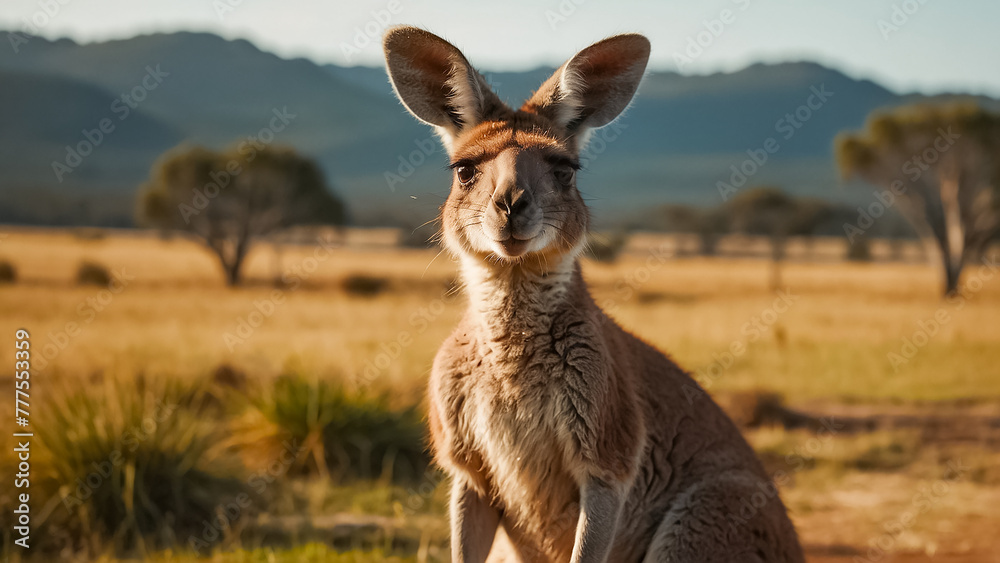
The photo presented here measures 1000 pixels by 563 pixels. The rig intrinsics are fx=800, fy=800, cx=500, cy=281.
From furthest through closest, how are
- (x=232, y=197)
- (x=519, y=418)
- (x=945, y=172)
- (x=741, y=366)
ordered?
(x=232, y=197) → (x=945, y=172) → (x=741, y=366) → (x=519, y=418)

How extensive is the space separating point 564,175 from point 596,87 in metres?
0.62

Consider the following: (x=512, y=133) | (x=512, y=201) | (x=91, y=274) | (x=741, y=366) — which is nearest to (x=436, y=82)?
(x=512, y=133)

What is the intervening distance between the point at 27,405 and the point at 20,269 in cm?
2835

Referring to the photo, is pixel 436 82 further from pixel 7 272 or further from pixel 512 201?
pixel 7 272

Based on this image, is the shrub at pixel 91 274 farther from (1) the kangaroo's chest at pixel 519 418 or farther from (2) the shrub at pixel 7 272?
(1) the kangaroo's chest at pixel 519 418

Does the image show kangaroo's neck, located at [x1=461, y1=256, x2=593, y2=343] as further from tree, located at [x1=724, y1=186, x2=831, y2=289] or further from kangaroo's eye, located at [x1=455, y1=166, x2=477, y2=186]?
tree, located at [x1=724, y1=186, x2=831, y2=289]

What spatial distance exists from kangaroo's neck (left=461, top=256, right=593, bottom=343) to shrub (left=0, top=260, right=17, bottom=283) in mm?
30447

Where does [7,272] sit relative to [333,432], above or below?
below

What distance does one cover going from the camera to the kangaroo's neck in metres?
4.14

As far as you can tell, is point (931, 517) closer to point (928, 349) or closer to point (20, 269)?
point (928, 349)

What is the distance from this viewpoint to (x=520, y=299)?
416cm

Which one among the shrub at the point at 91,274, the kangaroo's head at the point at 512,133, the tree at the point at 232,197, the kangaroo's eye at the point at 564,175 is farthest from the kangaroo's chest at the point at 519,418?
the tree at the point at 232,197

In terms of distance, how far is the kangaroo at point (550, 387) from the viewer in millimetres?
4004

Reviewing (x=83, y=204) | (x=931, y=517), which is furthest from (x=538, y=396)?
(x=83, y=204)
